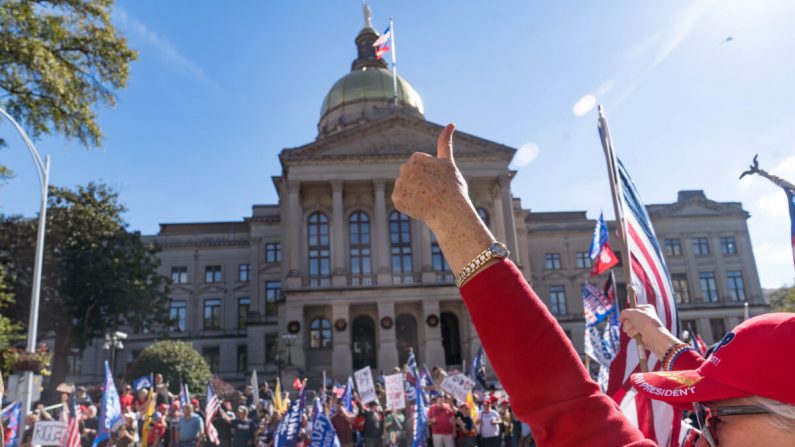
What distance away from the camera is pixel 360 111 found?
171ft

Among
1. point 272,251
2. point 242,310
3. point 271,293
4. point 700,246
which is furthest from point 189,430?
point 700,246

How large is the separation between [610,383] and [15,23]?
12548 mm

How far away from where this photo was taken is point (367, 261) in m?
39.8

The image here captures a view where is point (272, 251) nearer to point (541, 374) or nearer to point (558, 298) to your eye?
point (558, 298)

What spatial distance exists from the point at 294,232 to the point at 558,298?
25.3 metres

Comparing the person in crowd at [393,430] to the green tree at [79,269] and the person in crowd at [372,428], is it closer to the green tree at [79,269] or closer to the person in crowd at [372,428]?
the person in crowd at [372,428]

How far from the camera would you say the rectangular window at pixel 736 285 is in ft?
170

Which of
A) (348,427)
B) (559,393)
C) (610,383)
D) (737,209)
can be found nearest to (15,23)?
(348,427)

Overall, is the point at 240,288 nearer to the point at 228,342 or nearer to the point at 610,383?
the point at 228,342

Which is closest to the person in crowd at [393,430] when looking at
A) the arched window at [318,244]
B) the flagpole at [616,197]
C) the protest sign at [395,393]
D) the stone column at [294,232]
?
the protest sign at [395,393]

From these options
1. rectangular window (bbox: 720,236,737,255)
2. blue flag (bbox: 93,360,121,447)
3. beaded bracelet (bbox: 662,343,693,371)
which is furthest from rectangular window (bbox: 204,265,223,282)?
beaded bracelet (bbox: 662,343,693,371)

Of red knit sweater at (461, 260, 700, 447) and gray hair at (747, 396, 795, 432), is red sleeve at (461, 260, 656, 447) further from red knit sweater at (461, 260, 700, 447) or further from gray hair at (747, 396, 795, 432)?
gray hair at (747, 396, 795, 432)

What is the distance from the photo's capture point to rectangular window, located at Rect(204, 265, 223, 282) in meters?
52.2

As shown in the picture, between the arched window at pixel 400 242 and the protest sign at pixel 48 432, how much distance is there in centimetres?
2991
